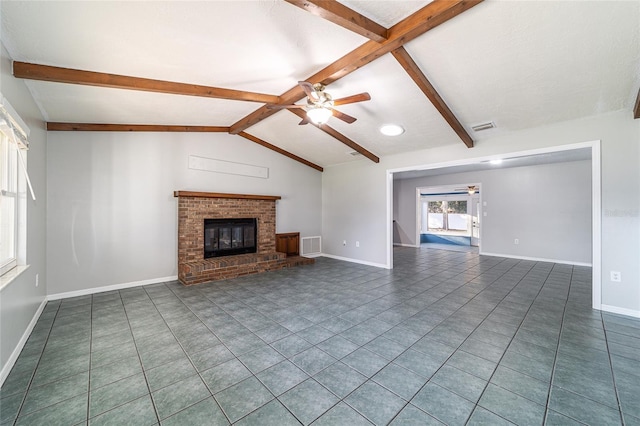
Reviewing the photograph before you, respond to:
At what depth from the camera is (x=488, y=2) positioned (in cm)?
211

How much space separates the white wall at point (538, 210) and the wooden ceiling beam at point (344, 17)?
6.31m

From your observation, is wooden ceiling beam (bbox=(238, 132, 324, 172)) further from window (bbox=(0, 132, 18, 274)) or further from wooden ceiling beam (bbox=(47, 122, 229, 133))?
window (bbox=(0, 132, 18, 274))

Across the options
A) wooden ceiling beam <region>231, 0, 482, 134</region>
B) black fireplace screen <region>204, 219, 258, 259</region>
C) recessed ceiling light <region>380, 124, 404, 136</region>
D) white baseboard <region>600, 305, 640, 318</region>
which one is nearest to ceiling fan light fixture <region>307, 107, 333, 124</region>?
wooden ceiling beam <region>231, 0, 482, 134</region>

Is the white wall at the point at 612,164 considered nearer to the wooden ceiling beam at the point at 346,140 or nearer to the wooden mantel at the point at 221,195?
the wooden ceiling beam at the point at 346,140

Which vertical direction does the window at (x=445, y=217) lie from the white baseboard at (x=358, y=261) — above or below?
above

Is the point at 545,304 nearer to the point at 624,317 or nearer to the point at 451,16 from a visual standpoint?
the point at 624,317

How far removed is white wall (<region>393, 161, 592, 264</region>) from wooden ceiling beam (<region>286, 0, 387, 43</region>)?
20.7 feet

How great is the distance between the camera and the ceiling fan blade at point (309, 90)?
109 inches

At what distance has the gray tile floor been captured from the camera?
1.65 m

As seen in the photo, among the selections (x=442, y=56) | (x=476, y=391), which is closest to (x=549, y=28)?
(x=442, y=56)

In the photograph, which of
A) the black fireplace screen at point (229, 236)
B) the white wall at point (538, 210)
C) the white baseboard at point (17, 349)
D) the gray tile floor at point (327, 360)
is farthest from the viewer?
the white wall at point (538, 210)

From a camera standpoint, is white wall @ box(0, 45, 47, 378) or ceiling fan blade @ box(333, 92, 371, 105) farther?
ceiling fan blade @ box(333, 92, 371, 105)

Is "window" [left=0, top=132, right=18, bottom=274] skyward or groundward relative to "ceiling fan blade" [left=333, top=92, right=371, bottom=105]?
groundward

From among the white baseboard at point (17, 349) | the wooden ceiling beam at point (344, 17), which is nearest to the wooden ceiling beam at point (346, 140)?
the wooden ceiling beam at point (344, 17)
